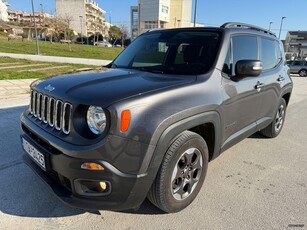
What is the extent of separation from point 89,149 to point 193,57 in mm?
1743

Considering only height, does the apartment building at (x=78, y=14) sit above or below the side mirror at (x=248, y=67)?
above

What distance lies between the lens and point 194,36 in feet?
10.6

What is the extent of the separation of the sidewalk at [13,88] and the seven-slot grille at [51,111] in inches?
212

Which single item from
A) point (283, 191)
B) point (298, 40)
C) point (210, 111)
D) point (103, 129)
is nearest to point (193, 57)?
point (210, 111)

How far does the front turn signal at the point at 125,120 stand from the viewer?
1947mm

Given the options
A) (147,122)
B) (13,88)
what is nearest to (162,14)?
(13,88)

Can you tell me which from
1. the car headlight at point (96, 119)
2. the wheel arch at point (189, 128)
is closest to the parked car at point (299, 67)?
the wheel arch at point (189, 128)

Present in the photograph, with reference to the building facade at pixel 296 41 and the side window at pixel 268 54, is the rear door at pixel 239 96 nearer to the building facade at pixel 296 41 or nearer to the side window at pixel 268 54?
the side window at pixel 268 54

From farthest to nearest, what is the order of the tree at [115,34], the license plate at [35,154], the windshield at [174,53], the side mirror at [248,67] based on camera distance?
1. the tree at [115,34]
2. the windshield at [174,53]
3. the side mirror at [248,67]
4. the license plate at [35,154]

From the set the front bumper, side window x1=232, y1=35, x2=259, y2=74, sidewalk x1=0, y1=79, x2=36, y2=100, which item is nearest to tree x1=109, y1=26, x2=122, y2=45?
sidewalk x1=0, y1=79, x2=36, y2=100

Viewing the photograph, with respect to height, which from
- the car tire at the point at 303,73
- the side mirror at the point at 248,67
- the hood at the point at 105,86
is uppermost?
the side mirror at the point at 248,67

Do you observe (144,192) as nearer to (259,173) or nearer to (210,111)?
(210,111)

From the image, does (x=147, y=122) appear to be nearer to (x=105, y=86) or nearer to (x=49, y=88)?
(x=105, y=86)

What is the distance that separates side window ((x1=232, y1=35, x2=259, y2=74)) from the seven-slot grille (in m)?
1.99
